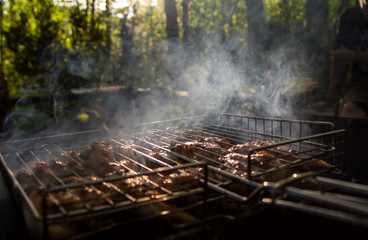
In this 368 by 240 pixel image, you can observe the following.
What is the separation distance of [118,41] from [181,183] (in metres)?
8.81

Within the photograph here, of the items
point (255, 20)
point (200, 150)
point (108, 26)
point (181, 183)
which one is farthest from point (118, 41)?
point (181, 183)

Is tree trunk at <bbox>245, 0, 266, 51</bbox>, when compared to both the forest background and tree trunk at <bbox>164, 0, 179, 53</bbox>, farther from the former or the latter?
tree trunk at <bbox>164, 0, 179, 53</bbox>

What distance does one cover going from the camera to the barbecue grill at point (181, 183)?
1.61 m

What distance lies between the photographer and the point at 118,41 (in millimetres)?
9758

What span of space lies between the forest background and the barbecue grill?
3525 mm

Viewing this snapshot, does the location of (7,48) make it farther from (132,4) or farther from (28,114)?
(132,4)

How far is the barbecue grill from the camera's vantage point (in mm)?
1614

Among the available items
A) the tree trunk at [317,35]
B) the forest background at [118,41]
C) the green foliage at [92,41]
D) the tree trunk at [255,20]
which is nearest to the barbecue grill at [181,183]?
the forest background at [118,41]

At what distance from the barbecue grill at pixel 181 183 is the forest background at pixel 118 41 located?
3525 mm

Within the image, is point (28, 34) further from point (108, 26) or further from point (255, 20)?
point (255, 20)

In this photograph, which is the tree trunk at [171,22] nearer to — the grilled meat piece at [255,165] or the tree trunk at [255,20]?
the tree trunk at [255,20]

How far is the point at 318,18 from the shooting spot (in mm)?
10148

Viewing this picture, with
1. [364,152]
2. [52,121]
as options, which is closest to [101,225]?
[364,152]

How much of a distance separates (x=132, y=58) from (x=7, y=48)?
3627 millimetres
